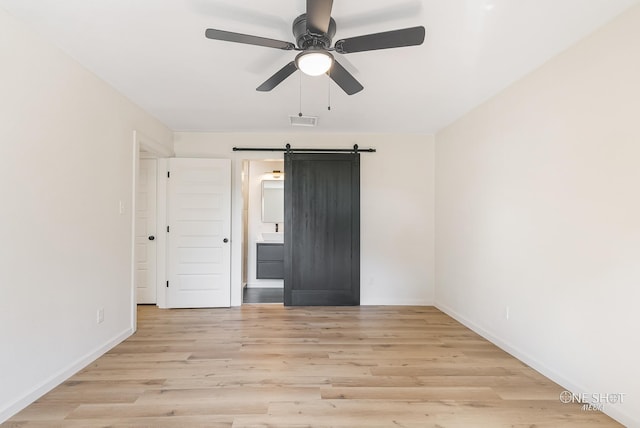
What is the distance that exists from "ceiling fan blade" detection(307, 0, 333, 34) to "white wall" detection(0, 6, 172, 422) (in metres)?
1.93

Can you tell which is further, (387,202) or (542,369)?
(387,202)

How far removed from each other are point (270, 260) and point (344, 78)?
4.09 m

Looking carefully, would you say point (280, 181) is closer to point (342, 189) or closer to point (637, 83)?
point (342, 189)

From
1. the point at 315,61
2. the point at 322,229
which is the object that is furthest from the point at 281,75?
the point at 322,229

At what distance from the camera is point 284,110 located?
3.62m

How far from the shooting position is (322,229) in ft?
14.9

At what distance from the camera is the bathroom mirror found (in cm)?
598

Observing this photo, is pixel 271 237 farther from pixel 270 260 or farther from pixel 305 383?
pixel 305 383

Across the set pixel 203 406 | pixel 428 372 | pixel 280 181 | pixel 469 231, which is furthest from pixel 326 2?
pixel 280 181

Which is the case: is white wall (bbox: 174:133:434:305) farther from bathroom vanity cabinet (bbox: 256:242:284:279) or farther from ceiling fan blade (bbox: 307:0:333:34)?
ceiling fan blade (bbox: 307:0:333:34)

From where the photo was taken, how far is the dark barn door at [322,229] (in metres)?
4.52

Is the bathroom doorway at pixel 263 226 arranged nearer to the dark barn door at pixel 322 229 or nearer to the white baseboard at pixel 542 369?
the dark barn door at pixel 322 229

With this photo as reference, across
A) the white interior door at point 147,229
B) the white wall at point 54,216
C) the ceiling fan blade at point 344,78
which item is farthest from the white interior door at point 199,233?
the ceiling fan blade at point 344,78

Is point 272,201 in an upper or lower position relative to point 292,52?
lower
